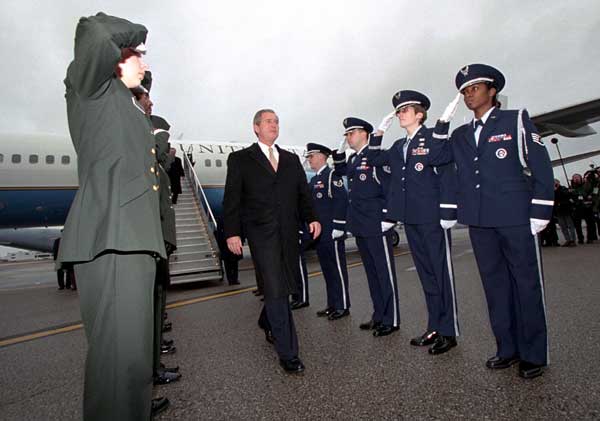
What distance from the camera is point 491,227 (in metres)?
2.64

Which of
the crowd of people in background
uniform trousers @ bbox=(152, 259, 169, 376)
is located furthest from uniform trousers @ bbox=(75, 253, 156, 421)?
the crowd of people in background

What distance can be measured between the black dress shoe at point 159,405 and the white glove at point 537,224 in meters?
2.55

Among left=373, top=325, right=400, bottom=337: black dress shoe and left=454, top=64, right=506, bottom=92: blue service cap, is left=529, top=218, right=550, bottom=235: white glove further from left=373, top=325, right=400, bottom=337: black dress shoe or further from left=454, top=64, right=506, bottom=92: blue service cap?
left=373, top=325, right=400, bottom=337: black dress shoe

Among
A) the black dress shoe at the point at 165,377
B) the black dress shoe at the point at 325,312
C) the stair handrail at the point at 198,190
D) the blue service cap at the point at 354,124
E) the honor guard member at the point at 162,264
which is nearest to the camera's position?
the honor guard member at the point at 162,264

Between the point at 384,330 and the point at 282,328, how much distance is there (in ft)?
3.73

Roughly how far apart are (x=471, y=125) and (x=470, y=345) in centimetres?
173

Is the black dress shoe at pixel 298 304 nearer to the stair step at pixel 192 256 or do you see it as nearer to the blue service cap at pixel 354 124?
the blue service cap at pixel 354 124

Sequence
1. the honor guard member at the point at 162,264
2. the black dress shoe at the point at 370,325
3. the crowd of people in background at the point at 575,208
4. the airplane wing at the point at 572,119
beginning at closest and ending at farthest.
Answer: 1. the honor guard member at the point at 162,264
2. the black dress shoe at the point at 370,325
3. the crowd of people in background at the point at 575,208
4. the airplane wing at the point at 572,119

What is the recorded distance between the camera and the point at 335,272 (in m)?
4.57

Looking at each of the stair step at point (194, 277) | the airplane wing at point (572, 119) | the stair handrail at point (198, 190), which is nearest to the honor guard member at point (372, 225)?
the stair step at point (194, 277)

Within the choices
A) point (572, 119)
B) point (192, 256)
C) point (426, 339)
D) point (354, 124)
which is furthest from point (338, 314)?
point (572, 119)

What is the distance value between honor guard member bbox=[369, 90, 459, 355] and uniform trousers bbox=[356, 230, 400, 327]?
1.21 feet

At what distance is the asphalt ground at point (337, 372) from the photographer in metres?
2.04

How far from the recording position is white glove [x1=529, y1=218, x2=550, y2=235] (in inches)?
95.0
